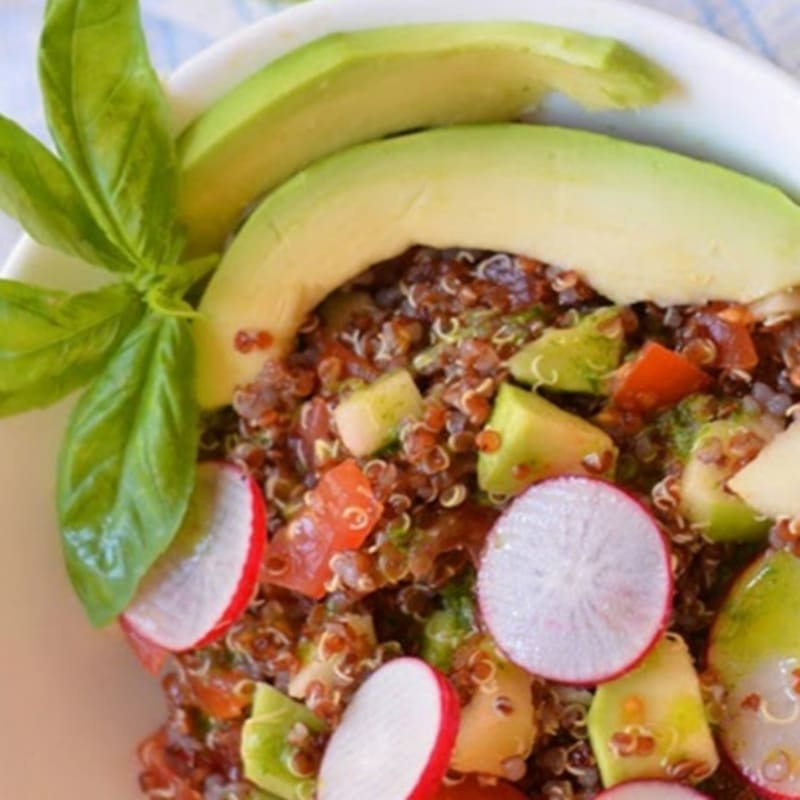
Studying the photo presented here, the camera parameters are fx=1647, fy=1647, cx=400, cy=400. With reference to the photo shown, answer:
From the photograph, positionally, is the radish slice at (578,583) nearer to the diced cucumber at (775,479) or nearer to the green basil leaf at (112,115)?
the diced cucumber at (775,479)

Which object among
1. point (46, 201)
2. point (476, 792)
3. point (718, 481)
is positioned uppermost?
point (46, 201)

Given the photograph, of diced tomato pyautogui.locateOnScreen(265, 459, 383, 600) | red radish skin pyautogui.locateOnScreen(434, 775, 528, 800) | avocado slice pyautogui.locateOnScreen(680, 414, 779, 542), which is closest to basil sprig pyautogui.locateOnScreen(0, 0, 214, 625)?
diced tomato pyautogui.locateOnScreen(265, 459, 383, 600)

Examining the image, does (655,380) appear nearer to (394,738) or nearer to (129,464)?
(394,738)

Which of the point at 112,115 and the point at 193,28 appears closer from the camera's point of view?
the point at 112,115

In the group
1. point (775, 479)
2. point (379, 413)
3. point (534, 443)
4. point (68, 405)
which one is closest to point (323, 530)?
point (379, 413)

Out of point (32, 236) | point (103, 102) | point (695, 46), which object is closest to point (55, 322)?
point (32, 236)

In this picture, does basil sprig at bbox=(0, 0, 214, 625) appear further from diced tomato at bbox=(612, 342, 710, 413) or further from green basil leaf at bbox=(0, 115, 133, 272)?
diced tomato at bbox=(612, 342, 710, 413)
